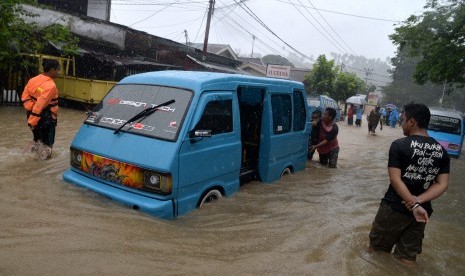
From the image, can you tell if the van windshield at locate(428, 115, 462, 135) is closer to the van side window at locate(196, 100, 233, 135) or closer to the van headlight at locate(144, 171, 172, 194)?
the van side window at locate(196, 100, 233, 135)

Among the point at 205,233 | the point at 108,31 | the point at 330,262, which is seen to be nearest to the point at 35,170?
the point at 205,233

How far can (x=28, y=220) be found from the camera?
A: 3.59 meters

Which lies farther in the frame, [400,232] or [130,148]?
[130,148]

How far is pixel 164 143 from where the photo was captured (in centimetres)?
403

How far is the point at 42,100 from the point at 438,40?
42.5 ft

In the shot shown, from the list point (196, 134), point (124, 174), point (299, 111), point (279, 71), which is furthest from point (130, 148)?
point (279, 71)

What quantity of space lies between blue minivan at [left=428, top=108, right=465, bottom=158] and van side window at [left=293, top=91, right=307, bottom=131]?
965cm

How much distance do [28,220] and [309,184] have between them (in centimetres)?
469

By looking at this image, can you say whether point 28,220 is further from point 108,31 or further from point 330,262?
point 108,31

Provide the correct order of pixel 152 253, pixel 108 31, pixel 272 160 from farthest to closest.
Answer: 1. pixel 108 31
2. pixel 272 160
3. pixel 152 253

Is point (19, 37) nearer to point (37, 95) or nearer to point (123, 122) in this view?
point (37, 95)

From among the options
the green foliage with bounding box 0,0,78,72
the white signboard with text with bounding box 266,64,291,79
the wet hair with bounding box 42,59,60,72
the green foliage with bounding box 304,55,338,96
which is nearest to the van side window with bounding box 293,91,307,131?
the wet hair with bounding box 42,59,60,72

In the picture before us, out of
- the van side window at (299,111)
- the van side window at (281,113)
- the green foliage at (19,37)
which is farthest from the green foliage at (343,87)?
the van side window at (281,113)

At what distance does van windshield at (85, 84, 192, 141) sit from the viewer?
421cm
